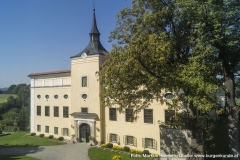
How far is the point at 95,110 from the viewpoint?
25.5 meters

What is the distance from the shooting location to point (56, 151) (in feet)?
75.5

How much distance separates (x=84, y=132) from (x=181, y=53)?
18.9 metres

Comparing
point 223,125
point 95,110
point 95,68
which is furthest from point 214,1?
point 223,125

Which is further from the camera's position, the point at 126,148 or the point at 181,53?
the point at 126,148

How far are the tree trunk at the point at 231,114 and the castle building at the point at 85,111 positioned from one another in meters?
9.02

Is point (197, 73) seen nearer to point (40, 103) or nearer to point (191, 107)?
point (191, 107)

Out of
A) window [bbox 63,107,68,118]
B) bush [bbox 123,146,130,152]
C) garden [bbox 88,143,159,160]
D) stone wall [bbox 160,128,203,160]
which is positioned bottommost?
garden [bbox 88,143,159,160]

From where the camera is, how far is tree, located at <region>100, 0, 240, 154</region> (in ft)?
34.8

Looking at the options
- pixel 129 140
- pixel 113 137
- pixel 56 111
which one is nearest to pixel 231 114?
pixel 129 140

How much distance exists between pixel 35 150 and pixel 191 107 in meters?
20.0

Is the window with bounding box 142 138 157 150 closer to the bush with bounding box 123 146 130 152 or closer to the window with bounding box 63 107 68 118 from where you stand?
the bush with bounding box 123 146 130 152

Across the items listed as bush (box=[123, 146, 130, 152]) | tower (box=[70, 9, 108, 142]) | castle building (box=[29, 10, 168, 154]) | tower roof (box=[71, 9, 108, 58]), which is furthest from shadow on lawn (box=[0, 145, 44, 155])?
tower roof (box=[71, 9, 108, 58])

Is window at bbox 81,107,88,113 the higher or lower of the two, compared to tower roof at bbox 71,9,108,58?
lower

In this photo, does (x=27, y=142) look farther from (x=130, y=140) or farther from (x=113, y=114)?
(x=130, y=140)
